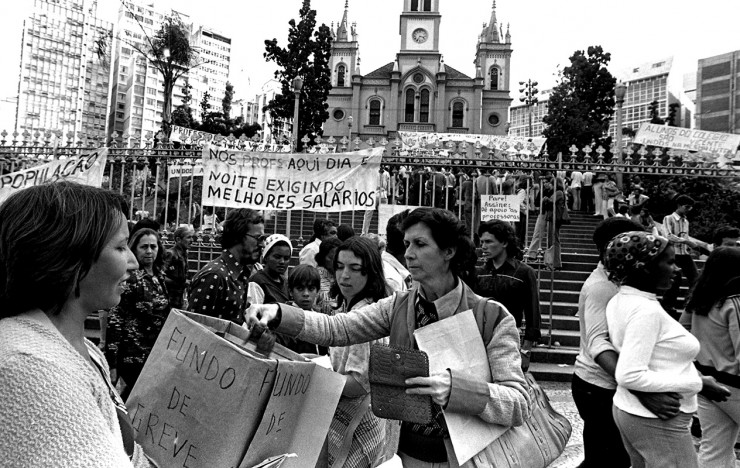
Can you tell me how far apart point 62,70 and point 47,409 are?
129m

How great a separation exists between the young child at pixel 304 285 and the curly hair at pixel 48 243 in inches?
135

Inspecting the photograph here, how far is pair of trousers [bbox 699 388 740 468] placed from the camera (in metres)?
3.77

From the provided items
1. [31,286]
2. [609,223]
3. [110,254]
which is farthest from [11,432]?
[609,223]

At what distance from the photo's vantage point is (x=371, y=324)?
9.23 feet

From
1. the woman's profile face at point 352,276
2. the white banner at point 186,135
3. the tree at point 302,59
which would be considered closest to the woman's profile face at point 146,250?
the woman's profile face at point 352,276

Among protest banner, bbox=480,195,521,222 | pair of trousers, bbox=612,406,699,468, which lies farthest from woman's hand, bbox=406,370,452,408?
protest banner, bbox=480,195,521,222

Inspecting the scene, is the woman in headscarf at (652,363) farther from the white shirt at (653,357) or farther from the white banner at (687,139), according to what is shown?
the white banner at (687,139)

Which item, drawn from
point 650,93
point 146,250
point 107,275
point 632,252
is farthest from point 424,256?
point 650,93

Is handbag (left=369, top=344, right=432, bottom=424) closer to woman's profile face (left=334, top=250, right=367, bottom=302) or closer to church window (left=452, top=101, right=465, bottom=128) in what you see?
woman's profile face (left=334, top=250, right=367, bottom=302)

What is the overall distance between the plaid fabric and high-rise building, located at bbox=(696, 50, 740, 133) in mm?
69802

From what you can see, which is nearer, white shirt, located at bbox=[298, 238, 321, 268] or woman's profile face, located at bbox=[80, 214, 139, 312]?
woman's profile face, located at bbox=[80, 214, 139, 312]

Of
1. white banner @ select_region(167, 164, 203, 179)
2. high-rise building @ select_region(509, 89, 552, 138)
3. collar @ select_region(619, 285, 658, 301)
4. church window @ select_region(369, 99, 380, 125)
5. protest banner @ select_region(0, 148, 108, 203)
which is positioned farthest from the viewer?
high-rise building @ select_region(509, 89, 552, 138)

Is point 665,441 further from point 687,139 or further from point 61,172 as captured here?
point 687,139

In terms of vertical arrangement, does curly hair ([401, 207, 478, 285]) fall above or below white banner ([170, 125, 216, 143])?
below
